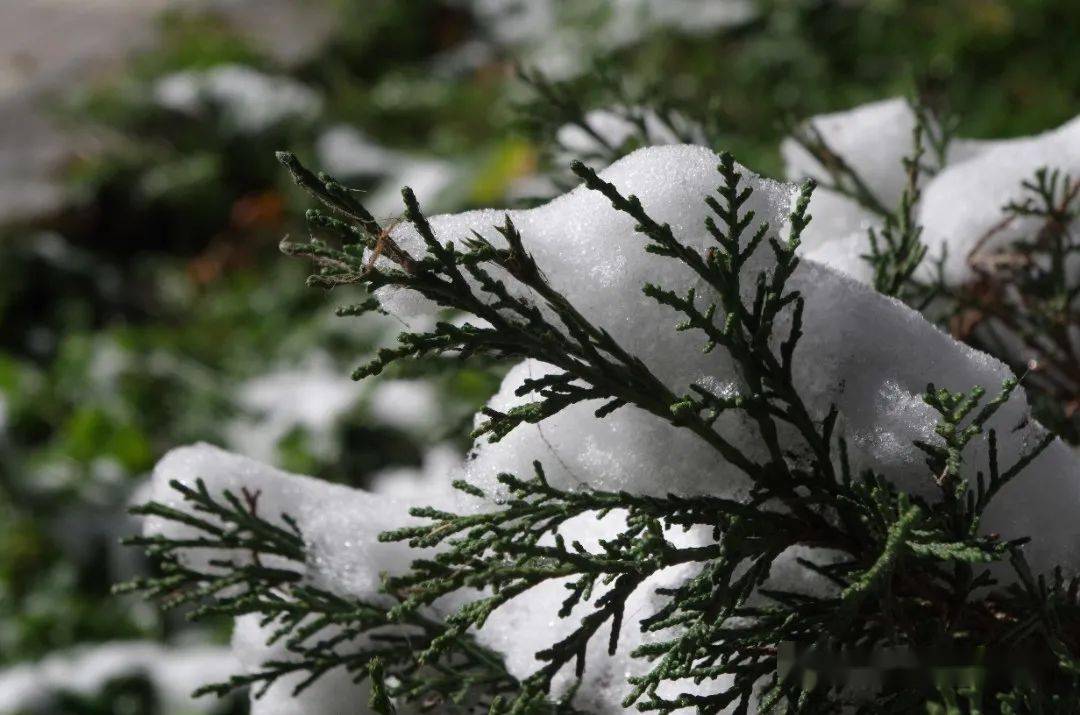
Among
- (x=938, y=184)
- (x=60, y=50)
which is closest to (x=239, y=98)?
(x=60, y=50)

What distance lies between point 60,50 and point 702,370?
6122 mm

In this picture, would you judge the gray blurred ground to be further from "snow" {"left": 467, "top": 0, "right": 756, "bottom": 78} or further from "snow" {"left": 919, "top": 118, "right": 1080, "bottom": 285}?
"snow" {"left": 919, "top": 118, "right": 1080, "bottom": 285}

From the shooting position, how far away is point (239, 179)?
16.7ft

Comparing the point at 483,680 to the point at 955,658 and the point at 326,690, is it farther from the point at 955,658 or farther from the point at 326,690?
the point at 955,658

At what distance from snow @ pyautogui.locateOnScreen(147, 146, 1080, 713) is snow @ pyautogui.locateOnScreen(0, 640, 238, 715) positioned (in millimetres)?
1848

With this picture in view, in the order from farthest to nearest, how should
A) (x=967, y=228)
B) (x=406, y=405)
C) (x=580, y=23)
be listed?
(x=580, y=23) → (x=406, y=405) → (x=967, y=228)

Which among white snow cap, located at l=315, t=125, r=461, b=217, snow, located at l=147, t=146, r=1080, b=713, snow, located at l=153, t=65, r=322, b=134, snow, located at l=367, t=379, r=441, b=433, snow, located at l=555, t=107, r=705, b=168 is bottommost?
snow, located at l=147, t=146, r=1080, b=713

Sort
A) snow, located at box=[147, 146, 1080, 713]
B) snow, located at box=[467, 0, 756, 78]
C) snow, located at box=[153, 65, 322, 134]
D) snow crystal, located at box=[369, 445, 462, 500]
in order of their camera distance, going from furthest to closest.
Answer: snow, located at box=[467, 0, 756, 78] < snow, located at box=[153, 65, 322, 134] < snow crystal, located at box=[369, 445, 462, 500] < snow, located at box=[147, 146, 1080, 713]

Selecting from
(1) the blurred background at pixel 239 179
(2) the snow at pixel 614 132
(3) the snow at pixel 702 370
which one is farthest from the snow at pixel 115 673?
(3) the snow at pixel 702 370

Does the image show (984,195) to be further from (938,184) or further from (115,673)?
(115,673)

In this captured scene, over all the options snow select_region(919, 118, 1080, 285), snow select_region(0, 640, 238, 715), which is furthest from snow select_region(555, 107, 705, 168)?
snow select_region(0, 640, 238, 715)

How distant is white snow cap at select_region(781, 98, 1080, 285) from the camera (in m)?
1.49

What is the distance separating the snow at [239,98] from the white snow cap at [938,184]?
386cm

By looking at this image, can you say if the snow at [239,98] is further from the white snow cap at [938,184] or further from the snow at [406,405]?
the white snow cap at [938,184]
